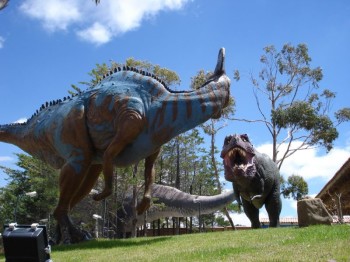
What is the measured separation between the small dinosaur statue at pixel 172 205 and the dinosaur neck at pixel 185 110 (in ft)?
43.5

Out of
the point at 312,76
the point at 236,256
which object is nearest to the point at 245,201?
the point at 236,256

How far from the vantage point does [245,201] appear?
12.6 m

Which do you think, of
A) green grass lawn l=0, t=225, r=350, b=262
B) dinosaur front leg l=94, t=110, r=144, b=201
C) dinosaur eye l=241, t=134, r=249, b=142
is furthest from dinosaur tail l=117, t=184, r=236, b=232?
dinosaur front leg l=94, t=110, r=144, b=201

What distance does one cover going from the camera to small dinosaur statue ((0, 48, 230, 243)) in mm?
9414

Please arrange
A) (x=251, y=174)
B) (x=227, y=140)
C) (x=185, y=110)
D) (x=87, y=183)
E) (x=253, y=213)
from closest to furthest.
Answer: (x=185, y=110) < (x=87, y=183) < (x=251, y=174) < (x=227, y=140) < (x=253, y=213)

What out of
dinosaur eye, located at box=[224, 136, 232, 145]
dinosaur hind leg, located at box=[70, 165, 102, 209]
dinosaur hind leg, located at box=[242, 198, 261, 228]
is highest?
dinosaur eye, located at box=[224, 136, 232, 145]

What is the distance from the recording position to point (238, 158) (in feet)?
38.9

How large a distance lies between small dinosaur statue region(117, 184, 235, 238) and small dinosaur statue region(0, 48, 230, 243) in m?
12.7

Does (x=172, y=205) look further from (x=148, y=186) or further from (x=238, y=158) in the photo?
(x=148, y=186)

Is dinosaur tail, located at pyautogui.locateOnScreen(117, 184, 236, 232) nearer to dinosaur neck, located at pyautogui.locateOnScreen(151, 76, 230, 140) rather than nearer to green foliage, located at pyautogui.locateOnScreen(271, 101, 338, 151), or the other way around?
green foliage, located at pyautogui.locateOnScreen(271, 101, 338, 151)

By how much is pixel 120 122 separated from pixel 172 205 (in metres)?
14.4

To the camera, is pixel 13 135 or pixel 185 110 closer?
pixel 185 110

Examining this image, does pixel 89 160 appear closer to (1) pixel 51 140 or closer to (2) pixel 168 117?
(1) pixel 51 140

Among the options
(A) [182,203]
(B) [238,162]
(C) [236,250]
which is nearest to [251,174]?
(B) [238,162]
